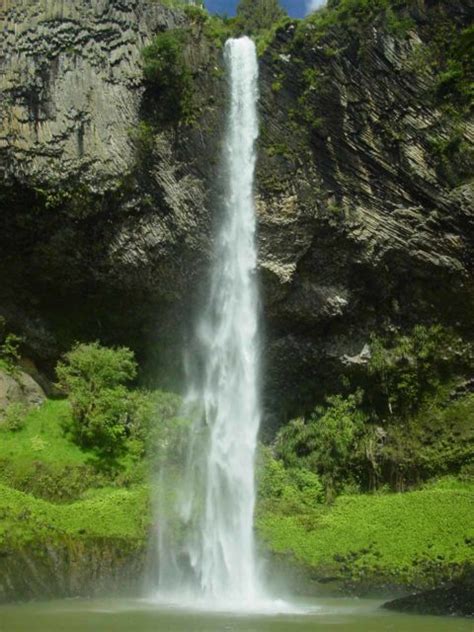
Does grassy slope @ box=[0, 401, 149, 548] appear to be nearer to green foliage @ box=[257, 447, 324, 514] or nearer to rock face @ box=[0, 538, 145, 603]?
rock face @ box=[0, 538, 145, 603]

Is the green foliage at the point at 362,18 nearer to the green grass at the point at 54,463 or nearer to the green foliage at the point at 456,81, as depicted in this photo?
the green foliage at the point at 456,81

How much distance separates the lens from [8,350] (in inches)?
750

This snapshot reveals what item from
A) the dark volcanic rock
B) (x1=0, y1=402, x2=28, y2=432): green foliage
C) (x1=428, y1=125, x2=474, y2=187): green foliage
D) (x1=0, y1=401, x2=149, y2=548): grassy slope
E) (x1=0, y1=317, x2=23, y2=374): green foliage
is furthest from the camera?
(x1=0, y1=317, x2=23, y2=374): green foliage

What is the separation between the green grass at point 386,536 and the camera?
12.8 meters

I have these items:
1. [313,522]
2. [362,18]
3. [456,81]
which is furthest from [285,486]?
[362,18]

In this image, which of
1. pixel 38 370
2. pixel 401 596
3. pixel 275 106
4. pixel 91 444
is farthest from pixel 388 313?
pixel 38 370

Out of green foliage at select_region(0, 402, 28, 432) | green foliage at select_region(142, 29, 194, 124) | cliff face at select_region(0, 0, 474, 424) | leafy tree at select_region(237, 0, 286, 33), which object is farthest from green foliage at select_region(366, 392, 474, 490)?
leafy tree at select_region(237, 0, 286, 33)

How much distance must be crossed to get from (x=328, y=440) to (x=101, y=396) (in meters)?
6.25

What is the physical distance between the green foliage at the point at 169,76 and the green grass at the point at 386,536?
10.4m

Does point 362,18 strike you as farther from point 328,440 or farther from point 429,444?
point 429,444

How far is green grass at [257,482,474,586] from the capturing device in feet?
42.0

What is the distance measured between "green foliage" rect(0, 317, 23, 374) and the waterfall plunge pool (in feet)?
30.0

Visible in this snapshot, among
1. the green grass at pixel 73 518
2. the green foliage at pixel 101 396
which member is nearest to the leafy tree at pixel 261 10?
the green foliage at pixel 101 396

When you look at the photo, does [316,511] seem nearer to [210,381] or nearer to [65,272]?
[210,381]
